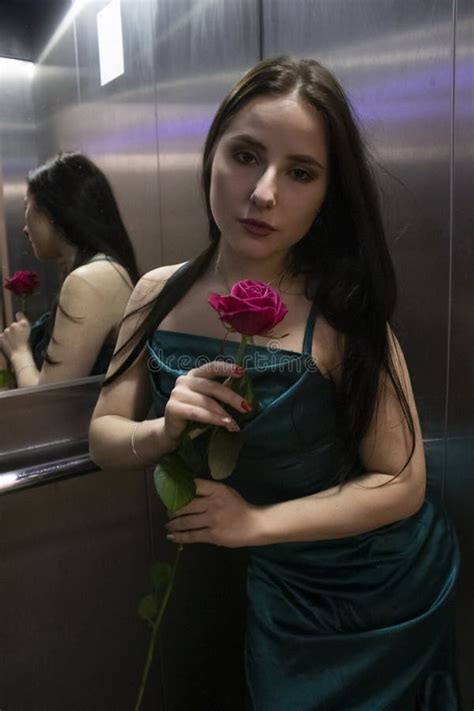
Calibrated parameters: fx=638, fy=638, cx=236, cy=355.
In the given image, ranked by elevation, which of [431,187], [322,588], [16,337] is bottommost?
[322,588]

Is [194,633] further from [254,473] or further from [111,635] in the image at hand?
[254,473]

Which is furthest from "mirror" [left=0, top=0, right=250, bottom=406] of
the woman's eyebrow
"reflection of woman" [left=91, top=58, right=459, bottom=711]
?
the woman's eyebrow

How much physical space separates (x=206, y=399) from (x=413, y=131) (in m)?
0.62

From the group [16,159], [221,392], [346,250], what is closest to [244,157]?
[346,250]

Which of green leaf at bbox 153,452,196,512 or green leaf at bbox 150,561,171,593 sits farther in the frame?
green leaf at bbox 150,561,171,593

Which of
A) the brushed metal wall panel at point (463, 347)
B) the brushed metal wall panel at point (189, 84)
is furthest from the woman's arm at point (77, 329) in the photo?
the brushed metal wall panel at point (463, 347)

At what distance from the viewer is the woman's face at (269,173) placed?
76 cm

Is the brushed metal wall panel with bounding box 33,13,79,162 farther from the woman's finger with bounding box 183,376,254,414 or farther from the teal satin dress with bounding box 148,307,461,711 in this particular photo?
the woman's finger with bounding box 183,376,254,414

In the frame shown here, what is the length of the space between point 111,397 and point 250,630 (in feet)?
1.28

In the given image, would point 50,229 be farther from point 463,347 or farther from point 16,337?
point 463,347

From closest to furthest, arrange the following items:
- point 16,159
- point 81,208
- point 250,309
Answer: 1. point 250,309
2. point 16,159
3. point 81,208

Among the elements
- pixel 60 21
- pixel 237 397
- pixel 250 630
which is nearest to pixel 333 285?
pixel 237 397

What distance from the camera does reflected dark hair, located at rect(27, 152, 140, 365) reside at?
119cm

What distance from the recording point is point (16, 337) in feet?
3.84
